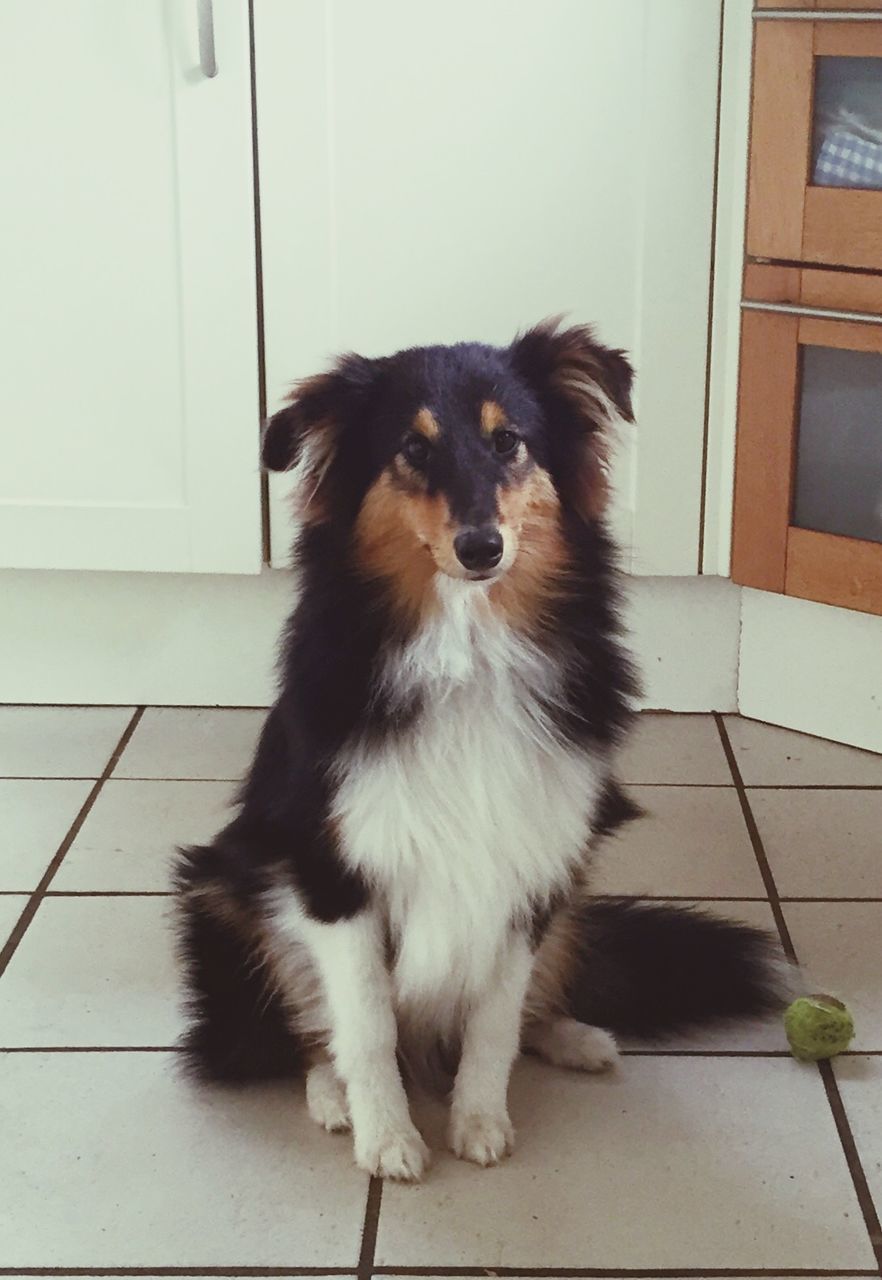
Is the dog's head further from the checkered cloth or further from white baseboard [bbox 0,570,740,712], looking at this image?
white baseboard [bbox 0,570,740,712]

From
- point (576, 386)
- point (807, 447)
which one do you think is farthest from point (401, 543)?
point (807, 447)

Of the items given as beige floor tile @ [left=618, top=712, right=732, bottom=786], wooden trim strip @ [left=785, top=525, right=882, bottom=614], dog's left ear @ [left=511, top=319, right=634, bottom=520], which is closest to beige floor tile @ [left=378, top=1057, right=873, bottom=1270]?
dog's left ear @ [left=511, top=319, right=634, bottom=520]

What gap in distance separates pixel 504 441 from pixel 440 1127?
75 cm

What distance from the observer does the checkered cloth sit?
2404 mm

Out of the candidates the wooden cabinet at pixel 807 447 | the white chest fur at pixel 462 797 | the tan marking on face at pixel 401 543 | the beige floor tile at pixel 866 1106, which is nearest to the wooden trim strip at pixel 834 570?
the wooden cabinet at pixel 807 447

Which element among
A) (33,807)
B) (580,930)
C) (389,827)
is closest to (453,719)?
(389,827)

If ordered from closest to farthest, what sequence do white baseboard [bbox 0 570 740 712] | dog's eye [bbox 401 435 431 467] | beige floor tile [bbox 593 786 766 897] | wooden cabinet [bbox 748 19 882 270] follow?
Answer: dog's eye [bbox 401 435 431 467]
beige floor tile [bbox 593 786 766 897]
wooden cabinet [bbox 748 19 882 270]
white baseboard [bbox 0 570 740 712]

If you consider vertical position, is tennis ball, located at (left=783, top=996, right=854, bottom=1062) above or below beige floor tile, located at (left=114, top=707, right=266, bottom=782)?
below

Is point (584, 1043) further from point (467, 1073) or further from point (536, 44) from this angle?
point (536, 44)

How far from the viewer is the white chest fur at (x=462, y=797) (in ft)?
5.36

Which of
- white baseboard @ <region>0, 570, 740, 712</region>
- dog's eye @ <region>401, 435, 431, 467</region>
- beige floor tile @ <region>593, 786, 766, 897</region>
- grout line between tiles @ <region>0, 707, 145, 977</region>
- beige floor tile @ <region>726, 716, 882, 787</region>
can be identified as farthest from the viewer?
white baseboard @ <region>0, 570, 740, 712</region>

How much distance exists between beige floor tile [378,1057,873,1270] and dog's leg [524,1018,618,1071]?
0.02 m

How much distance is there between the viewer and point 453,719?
1659mm

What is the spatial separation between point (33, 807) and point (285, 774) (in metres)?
0.93
